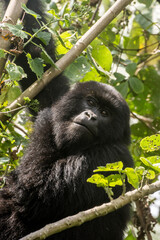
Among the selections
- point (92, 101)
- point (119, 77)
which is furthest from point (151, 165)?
point (119, 77)

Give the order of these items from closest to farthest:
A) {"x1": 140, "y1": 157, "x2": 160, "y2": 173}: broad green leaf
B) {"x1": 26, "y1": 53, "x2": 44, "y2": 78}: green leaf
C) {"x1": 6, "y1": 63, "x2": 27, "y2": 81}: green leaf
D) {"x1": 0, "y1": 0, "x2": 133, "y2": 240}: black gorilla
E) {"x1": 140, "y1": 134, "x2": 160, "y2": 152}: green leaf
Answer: {"x1": 140, "y1": 157, "x2": 160, "y2": 173}: broad green leaf → {"x1": 140, "y1": 134, "x2": 160, "y2": 152}: green leaf → {"x1": 6, "y1": 63, "x2": 27, "y2": 81}: green leaf → {"x1": 26, "y1": 53, "x2": 44, "y2": 78}: green leaf → {"x1": 0, "y1": 0, "x2": 133, "y2": 240}: black gorilla

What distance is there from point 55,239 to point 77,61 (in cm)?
181

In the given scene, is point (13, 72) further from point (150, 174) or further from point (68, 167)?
point (150, 174)

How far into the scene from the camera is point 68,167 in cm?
343

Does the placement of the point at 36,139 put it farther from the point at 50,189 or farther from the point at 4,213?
the point at 4,213

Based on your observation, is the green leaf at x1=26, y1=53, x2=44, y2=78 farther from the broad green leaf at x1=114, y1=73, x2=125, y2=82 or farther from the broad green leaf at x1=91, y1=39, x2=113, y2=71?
the broad green leaf at x1=114, y1=73, x2=125, y2=82

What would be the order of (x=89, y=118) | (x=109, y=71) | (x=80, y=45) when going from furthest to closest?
(x=109, y=71) → (x=89, y=118) → (x=80, y=45)

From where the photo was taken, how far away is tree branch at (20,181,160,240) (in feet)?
6.37

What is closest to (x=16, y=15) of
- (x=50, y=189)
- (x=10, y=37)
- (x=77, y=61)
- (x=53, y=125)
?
(x=10, y=37)

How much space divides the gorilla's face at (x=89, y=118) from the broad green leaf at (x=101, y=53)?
0.29 m

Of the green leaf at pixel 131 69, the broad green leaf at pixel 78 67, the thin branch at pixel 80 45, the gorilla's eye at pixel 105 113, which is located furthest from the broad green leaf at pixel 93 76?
the thin branch at pixel 80 45

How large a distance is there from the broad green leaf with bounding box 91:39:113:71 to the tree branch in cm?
208

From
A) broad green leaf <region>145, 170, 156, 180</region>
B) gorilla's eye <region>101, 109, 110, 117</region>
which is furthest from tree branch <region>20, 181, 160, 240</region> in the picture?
gorilla's eye <region>101, 109, 110, 117</region>

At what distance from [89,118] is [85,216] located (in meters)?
1.57
